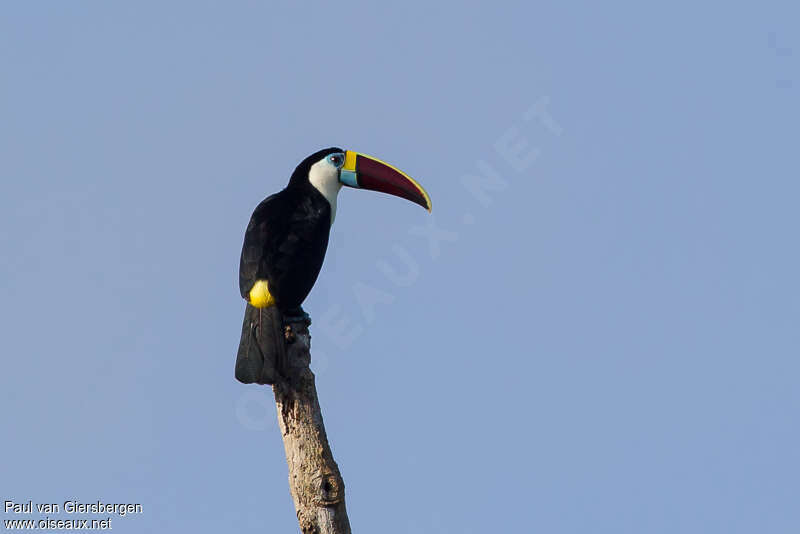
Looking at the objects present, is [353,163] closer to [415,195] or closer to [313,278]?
[415,195]

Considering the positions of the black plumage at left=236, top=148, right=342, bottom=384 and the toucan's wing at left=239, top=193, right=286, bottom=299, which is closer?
the black plumage at left=236, top=148, right=342, bottom=384

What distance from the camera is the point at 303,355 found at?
7840 millimetres

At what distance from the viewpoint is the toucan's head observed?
1002cm

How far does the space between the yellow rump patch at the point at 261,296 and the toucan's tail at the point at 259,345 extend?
0.15ft

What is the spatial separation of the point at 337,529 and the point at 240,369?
4.76ft

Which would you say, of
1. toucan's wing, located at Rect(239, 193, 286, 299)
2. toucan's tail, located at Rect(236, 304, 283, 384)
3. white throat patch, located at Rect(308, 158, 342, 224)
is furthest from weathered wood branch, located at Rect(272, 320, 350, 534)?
white throat patch, located at Rect(308, 158, 342, 224)

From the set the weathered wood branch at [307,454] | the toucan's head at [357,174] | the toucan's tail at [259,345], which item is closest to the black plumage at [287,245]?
the toucan's tail at [259,345]

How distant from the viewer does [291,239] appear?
883cm

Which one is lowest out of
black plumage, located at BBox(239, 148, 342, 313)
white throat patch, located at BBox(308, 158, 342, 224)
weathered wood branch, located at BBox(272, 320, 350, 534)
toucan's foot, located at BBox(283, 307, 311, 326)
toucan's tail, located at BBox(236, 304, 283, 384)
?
weathered wood branch, located at BBox(272, 320, 350, 534)

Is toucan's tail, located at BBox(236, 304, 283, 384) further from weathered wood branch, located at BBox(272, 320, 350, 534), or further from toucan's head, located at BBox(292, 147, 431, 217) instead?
toucan's head, located at BBox(292, 147, 431, 217)

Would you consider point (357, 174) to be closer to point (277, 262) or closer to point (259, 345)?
point (277, 262)

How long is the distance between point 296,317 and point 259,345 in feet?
2.07

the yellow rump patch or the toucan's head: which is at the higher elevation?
the toucan's head

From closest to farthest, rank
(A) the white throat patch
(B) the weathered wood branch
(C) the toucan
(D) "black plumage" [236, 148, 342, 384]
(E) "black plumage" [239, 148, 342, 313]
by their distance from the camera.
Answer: (B) the weathered wood branch, (D) "black plumage" [236, 148, 342, 384], (C) the toucan, (E) "black plumage" [239, 148, 342, 313], (A) the white throat patch
